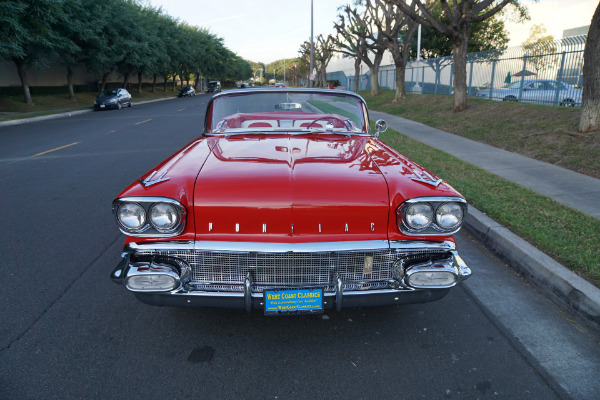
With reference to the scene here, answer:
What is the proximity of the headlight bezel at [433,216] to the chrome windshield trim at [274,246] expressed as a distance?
8 centimetres

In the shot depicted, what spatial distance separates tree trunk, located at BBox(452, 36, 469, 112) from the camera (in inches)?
562

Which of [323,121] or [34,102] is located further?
[34,102]

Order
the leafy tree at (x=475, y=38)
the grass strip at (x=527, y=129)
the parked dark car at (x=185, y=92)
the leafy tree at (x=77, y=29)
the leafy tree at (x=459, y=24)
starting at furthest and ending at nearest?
the parked dark car at (x=185, y=92), the leafy tree at (x=475, y=38), the leafy tree at (x=77, y=29), the leafy tree at (x=459, y=24), the grass strip at (x=527, y=129)

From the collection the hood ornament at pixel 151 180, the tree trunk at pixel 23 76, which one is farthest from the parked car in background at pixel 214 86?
the hood ornament at pixel 151 180

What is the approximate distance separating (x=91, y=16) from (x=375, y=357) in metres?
29.8

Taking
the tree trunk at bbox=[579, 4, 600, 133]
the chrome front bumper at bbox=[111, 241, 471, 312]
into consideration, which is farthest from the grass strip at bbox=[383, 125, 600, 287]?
the tree trunk at bbox=[579, 4, 600, 133]

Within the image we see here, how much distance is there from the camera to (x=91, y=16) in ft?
86.1

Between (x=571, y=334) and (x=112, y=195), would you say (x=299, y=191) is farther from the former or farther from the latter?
(x=112, y=195)

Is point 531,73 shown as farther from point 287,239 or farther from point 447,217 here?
point 287,239

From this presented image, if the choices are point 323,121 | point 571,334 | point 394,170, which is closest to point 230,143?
point 323,121

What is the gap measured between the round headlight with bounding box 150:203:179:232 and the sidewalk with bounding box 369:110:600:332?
110 inches

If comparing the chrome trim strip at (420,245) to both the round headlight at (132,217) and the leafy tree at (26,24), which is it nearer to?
the round headlight at (132,217)

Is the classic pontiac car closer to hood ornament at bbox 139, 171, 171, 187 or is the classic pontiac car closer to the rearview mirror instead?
hood ornament at bbox 139, 171, 171, 187

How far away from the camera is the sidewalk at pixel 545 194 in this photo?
309 cm
